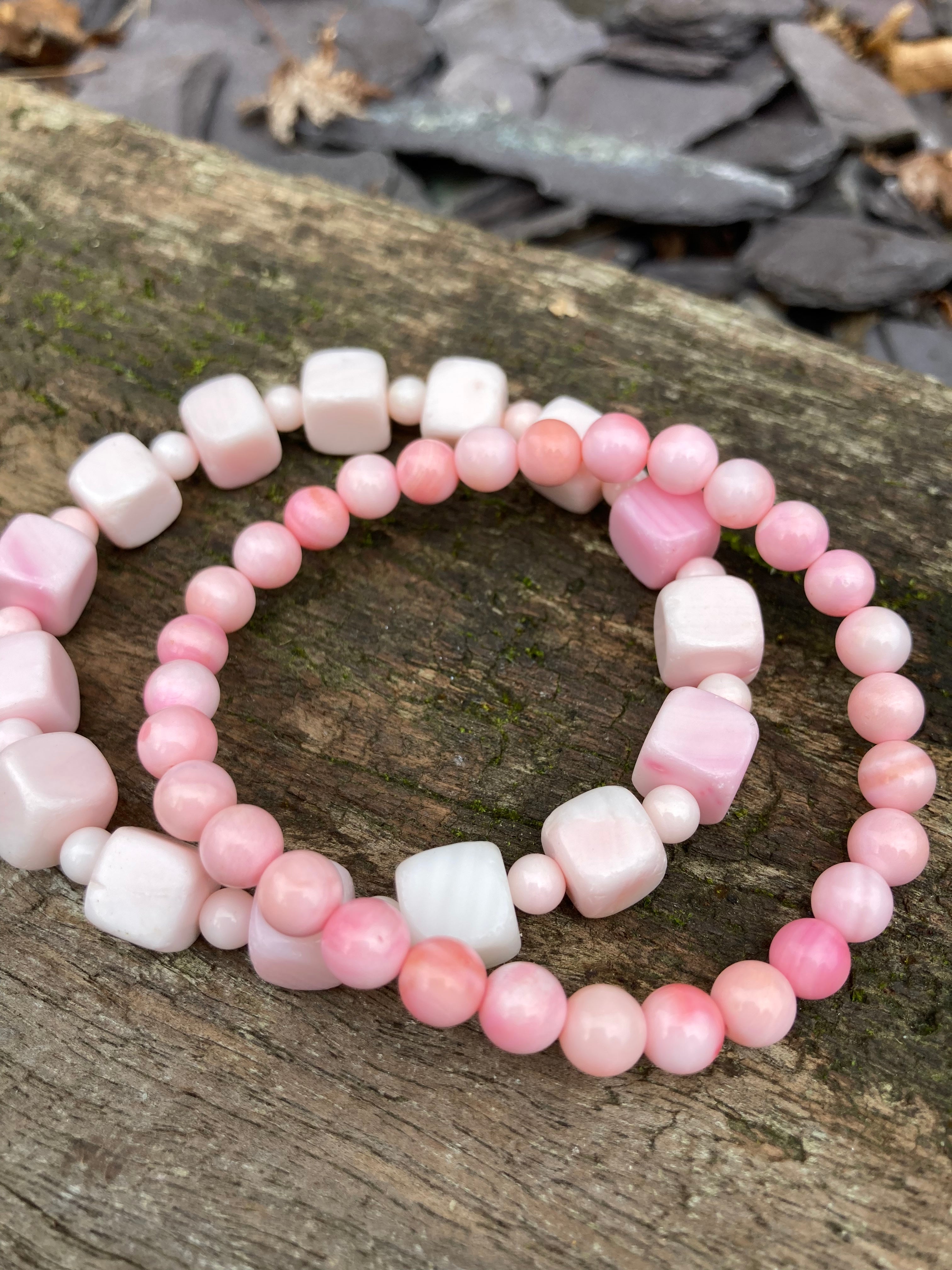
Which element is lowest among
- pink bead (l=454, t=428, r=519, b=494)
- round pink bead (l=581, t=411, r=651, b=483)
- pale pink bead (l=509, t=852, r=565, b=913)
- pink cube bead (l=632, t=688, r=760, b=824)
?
pale pink bead (l=509, t=852, r=565, b=913)

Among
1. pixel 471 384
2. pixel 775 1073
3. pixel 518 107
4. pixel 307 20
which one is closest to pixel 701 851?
pixel 775 1073

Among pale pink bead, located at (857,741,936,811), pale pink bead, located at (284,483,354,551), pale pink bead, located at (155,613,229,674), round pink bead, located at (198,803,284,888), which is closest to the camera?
round pink bead, located at (198,803,284,888)

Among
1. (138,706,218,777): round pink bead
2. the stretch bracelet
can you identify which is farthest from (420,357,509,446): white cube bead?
(138,706,218,777): round pink bead

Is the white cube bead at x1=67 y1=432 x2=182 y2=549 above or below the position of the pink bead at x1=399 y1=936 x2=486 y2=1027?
above

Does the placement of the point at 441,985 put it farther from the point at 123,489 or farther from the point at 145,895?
the point at 123,489

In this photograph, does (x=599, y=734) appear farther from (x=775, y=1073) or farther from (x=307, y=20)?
(x=307, y=20)

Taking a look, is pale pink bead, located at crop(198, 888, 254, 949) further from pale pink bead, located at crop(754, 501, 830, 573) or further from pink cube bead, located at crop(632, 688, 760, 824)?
pale pink bead, located at crop(754, 501, 830, 573)

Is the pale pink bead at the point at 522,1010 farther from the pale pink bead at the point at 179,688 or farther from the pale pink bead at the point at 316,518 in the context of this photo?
the pale pink bead at the point at 316,518

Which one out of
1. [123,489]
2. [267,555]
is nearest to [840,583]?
[267,555]

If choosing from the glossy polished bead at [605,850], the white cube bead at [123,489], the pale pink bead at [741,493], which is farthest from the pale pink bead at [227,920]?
the pale pink bead at [741,493]
